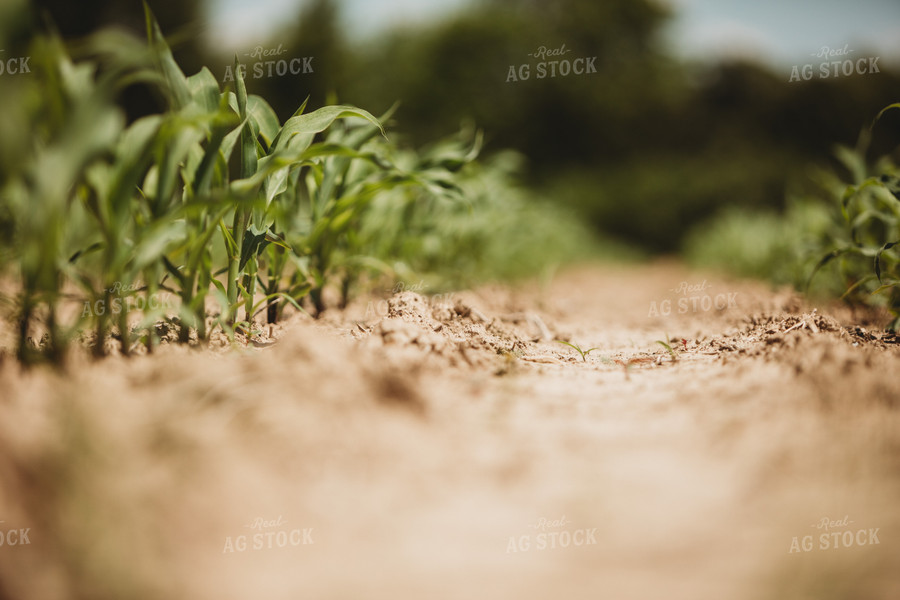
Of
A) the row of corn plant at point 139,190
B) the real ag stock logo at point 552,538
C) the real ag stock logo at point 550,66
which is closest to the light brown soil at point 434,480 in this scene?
the real ag stock logo at point 552,538

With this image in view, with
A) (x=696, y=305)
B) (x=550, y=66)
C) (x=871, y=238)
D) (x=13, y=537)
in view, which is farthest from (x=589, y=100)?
(x=13, y=537)

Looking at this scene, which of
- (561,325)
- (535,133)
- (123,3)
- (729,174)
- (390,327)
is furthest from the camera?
(535,133)

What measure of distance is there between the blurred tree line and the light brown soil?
6369 mm

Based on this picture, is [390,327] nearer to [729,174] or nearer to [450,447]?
[450,447]

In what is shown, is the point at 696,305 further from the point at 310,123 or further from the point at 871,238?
the point at 310,123

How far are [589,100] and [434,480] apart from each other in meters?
13.8

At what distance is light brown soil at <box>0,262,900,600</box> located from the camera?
0.63 metres

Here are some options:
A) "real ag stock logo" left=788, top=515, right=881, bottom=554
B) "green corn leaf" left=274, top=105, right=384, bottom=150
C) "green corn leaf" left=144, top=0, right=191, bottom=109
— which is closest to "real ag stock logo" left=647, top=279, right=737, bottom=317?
"real ag stock logo" left=788, top=515, right=881, bottom=554

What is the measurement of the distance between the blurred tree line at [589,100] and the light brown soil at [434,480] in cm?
637

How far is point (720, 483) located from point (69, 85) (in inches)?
53.0

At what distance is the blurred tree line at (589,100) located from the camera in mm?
8578

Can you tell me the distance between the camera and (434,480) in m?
0.79

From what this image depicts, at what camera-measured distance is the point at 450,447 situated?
0.86 m

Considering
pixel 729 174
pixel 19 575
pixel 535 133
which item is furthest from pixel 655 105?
pixel 19 575
